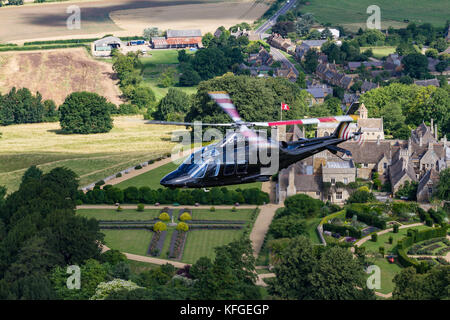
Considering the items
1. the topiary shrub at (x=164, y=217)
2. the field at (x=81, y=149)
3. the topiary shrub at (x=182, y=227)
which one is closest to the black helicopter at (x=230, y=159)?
the topiary shrub at (x=182, y=227)

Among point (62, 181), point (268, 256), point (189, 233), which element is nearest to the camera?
point (268, 256)

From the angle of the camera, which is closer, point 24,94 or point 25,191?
point 25,191

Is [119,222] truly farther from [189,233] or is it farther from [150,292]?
[150,292]

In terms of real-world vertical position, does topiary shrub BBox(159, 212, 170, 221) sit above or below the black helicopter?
below

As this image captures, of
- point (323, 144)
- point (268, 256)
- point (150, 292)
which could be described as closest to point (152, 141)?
point (268, 256)

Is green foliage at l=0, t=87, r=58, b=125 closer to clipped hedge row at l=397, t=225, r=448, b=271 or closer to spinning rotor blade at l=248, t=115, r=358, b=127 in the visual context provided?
clipped hedge row at l=397, t=225, r=448, b=271

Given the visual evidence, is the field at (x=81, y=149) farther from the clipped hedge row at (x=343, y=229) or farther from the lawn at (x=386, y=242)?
the lawn at (x=386, y=242)

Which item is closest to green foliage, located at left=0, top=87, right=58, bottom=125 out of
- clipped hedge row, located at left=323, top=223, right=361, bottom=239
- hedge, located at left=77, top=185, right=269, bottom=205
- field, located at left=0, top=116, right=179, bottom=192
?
field, located at left=0, top=116, right=179, bottom=192
